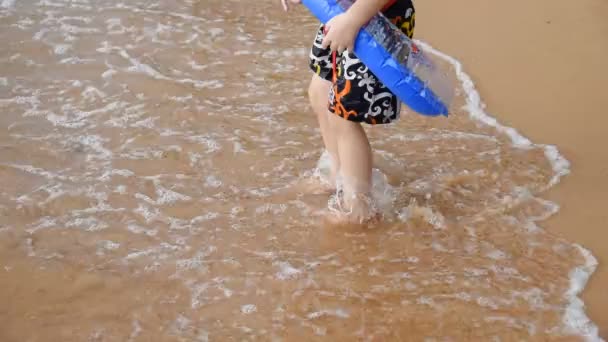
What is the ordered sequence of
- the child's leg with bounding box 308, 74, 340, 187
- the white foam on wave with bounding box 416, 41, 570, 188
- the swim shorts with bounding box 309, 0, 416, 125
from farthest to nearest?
1. the white foam on wave with bounding box 416, 41, 570, 188
2. the child's leg with bounding box 308, 74, 340, 187
3. the swim shorts with bounding box 309, 0, 416, 125

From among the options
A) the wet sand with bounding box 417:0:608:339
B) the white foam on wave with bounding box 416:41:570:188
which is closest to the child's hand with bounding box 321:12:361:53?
the wet sand with bounding box 417:0:608:339

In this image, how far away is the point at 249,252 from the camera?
330 centimetres

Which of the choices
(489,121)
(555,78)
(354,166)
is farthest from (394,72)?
(555,78)

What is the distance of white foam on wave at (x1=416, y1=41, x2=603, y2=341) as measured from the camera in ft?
9.41

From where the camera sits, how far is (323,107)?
3.49 meters

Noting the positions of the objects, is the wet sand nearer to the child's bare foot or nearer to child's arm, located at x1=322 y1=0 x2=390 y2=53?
the child's bare foot

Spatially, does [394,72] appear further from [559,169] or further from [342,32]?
[559,169]

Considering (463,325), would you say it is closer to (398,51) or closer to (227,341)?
(227,341)

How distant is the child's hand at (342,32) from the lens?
294 centimetres

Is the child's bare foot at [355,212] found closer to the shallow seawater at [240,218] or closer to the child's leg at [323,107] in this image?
the shallow seawater at [240,218]

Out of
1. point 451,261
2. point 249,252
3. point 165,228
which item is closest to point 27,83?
point 165,228

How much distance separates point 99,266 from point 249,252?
1.95 ft

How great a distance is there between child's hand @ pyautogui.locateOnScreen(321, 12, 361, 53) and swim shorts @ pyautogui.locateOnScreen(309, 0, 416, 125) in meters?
0.15

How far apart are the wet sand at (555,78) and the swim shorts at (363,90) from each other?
3.03ft
